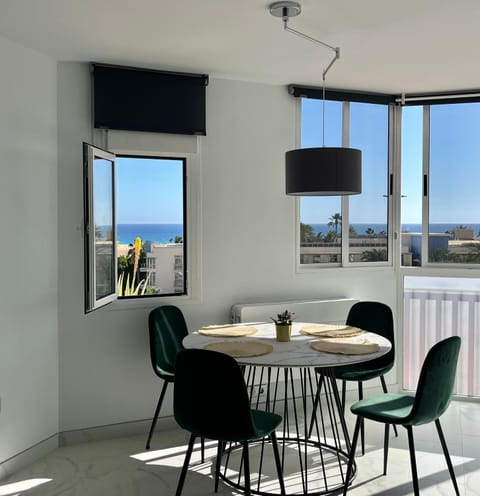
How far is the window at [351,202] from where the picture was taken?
174 inches

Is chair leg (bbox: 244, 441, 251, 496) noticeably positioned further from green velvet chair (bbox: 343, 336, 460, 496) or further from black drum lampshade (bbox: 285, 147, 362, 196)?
black drum lampshade (bbox: 285, 147, 362, 196)

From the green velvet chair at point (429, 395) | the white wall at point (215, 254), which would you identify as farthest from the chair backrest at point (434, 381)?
the white wall at point (215, 254)

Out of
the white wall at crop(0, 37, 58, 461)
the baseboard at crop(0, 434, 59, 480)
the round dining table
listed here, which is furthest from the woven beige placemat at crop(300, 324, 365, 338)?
the baseboard at crop(0, 434, 59, 480)

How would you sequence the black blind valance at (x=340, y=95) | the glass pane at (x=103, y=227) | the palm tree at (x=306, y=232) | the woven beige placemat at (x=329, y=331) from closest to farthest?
the woven beige placemat at (x=329, y=331)
the glass pane at (x=103, y=227)
the black blind valance at (x=340, y=95)
the palm tree at (x=306, y=232)

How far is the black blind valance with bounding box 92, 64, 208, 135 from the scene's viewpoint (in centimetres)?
364

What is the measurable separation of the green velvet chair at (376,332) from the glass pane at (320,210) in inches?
28.4

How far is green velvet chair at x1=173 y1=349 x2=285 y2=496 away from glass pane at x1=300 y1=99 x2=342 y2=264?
218 centimetres

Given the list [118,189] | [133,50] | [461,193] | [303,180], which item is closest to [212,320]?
[118,189]

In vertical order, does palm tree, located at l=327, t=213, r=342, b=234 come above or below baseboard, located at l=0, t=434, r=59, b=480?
above

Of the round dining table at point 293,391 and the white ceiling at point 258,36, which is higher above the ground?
the white ceiling at point 258,36

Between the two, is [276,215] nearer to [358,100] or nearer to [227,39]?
[358,100]

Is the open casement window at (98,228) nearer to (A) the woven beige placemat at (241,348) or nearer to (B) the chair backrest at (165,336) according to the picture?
(B) the chair backrest at (165,336)

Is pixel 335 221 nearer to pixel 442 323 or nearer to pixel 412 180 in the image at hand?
pixel 412 180

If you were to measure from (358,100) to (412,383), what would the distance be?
8.04ft
